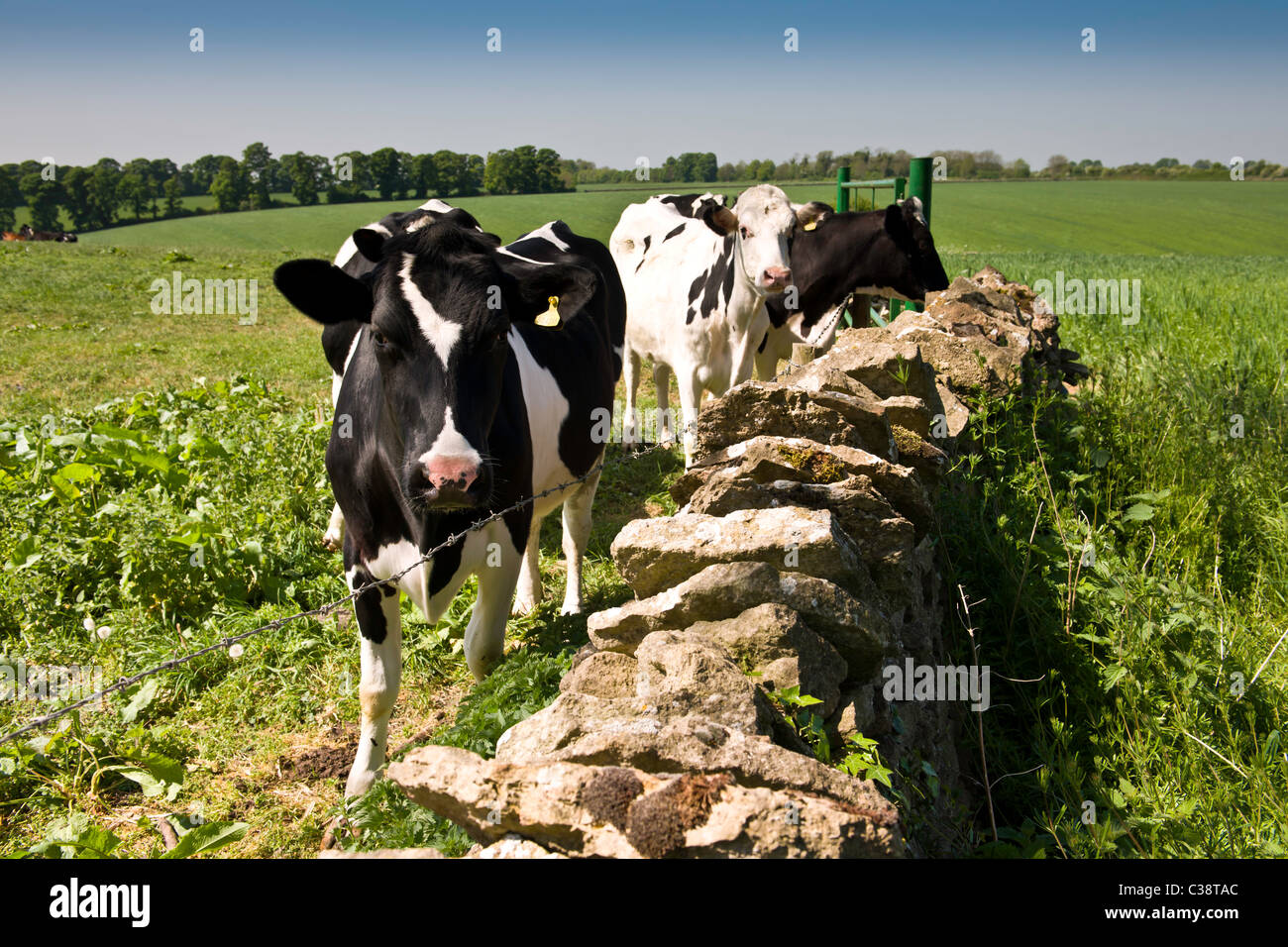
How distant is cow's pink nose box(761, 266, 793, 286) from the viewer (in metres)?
6.80

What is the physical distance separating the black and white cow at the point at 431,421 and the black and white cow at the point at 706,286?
10.6ft

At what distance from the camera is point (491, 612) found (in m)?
3.97

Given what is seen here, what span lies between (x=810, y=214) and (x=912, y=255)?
1.06 metres

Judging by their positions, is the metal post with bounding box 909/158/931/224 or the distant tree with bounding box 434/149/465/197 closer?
the metal post with bounding box 909/158/931/224

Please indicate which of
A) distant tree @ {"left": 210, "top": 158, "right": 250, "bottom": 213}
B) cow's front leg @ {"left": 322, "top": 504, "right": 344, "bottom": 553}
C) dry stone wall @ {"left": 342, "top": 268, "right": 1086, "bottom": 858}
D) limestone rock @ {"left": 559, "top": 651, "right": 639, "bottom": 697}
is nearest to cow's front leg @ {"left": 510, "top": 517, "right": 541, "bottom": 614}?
cow's front leg @ {"left": 322, "top": 504, "right": 344, "bottom": 553}

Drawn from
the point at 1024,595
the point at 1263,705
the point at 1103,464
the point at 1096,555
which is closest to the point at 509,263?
the point at 1024,595

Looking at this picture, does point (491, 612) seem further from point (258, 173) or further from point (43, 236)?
→ point (258, 173)

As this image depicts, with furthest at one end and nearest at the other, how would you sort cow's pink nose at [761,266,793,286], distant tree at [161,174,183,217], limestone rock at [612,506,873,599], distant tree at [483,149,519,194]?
distant tree at [161,174,183,217] → distant tree at [483,149,519,194] → cow's pink nose at [761,266,793,286] → limestone rock at [612,506,873,599]

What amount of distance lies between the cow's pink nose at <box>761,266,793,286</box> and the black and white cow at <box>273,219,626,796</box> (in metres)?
2.81

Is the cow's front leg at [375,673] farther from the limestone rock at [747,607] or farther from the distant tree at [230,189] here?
the distant tree at [230,189]

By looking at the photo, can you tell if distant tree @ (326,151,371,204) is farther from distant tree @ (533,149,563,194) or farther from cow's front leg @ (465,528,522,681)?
cow's front leg @ (465,528,522,681)

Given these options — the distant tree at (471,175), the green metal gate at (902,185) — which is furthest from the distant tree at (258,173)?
the green metal gate at (902,185)

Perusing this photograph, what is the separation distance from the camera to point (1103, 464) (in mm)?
5801
